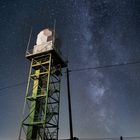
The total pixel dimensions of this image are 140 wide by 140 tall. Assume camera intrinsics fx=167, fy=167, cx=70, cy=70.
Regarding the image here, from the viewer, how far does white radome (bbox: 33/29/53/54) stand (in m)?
24.2

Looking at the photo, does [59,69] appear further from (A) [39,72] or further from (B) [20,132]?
(B) [20,132]

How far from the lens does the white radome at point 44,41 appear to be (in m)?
24.2

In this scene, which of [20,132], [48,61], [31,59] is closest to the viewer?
[20,132]

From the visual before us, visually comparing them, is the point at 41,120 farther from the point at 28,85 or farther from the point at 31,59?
the point at 31,59

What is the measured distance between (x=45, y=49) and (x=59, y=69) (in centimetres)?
363

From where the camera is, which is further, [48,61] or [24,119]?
[48,61]

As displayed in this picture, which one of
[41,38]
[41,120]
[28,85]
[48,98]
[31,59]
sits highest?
[41,38]

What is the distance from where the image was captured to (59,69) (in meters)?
25.1

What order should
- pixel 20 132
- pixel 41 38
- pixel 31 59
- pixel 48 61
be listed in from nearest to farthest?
pixel 20 132, pixel 48 61, pixel 31 59, pixel 41 38

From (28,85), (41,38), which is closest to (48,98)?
(28,85)

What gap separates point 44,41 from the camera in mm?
25812

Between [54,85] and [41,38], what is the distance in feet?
26.6

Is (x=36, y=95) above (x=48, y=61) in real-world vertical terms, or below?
below

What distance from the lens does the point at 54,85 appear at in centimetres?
2364
